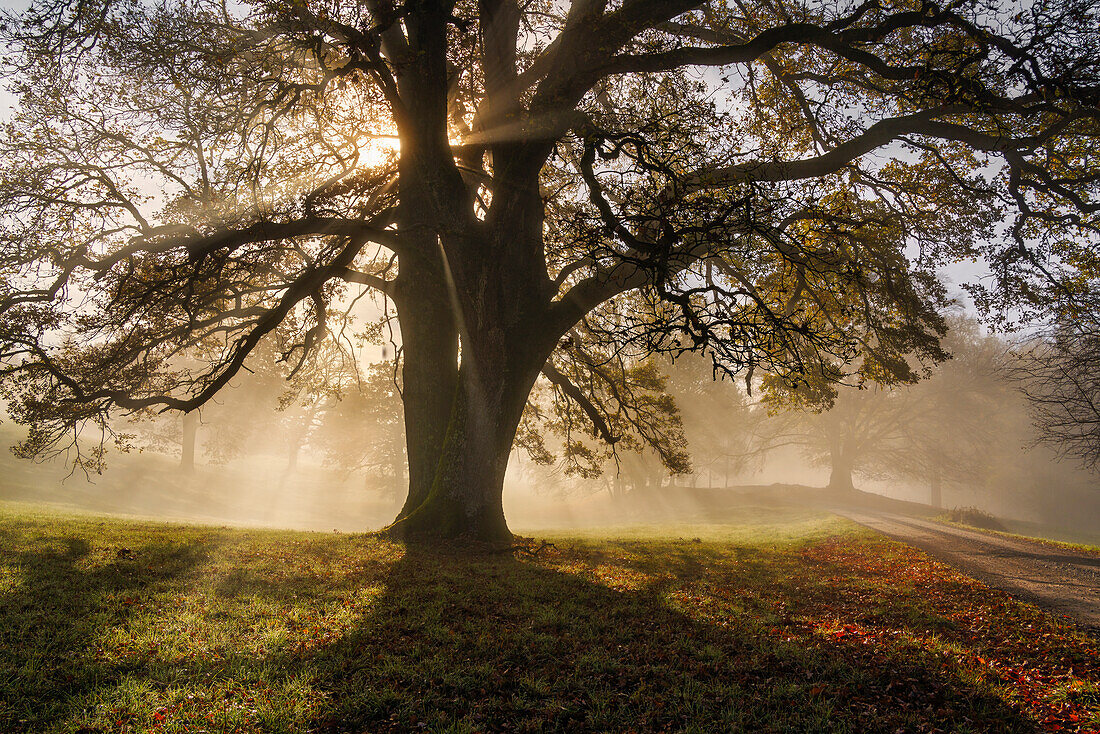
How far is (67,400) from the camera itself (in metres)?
9.57

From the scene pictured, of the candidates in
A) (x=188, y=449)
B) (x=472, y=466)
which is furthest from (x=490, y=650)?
(x=188, y=449)

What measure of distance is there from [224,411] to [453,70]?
37.4 meters

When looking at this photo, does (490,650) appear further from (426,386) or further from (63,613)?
(426,386)

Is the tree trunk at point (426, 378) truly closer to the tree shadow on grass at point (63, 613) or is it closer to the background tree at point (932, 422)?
the tree shadow on grass at point (63, 613)

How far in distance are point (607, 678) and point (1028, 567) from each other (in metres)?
12.8

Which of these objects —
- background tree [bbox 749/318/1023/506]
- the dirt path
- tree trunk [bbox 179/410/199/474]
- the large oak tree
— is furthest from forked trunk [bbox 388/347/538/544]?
tree trunk [bbox 179/410/199/474]

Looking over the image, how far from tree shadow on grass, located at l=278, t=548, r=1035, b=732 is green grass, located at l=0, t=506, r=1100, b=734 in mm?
23

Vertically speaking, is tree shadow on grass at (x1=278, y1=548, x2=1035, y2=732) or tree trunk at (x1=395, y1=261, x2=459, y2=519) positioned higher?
tree trunk at (x1=395, y1=261, x2=459, y2=519)

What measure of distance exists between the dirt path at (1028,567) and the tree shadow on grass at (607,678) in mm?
4451

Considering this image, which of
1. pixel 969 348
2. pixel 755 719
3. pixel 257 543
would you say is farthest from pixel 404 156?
pixel 969 348

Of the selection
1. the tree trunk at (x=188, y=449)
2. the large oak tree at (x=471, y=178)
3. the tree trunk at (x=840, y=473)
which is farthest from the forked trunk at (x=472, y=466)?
the tree trunk at (x=840, y=473)

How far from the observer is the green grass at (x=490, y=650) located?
3920 mm

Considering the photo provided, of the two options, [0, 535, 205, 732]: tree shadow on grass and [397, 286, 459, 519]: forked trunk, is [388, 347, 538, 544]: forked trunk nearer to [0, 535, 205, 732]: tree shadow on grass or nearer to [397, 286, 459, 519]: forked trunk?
[397, 286, 459, 519]: forked trunk

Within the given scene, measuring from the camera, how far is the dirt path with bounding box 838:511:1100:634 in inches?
330
